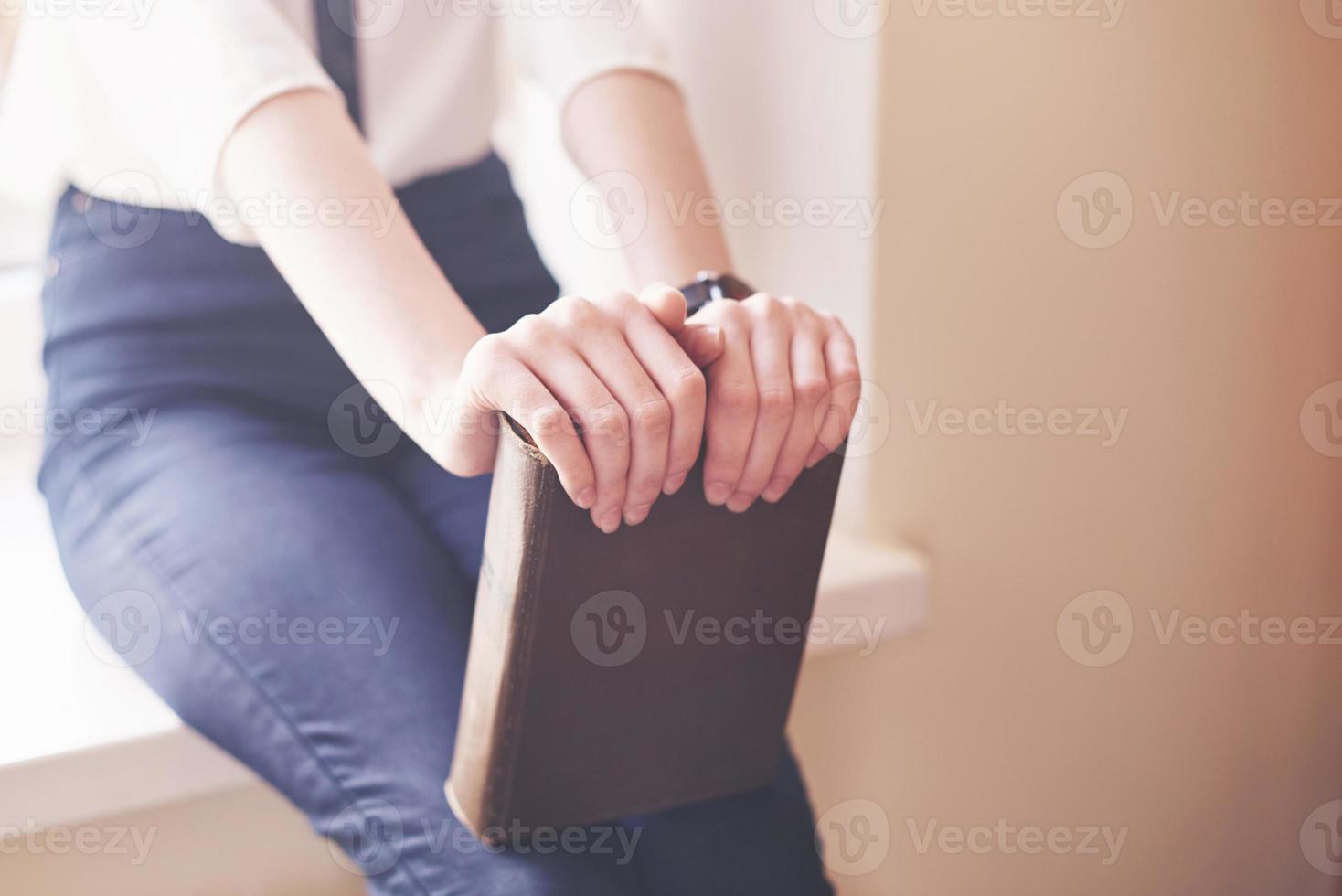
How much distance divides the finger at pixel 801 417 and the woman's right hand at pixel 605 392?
46 millimetres

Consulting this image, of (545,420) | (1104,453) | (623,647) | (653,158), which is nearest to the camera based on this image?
(545,420)

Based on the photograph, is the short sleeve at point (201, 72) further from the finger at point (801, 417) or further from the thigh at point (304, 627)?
the finger at point (801, 417)

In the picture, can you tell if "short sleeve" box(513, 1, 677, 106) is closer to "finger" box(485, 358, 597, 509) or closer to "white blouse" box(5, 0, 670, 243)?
"white blouse" box(5, 0, 670, 243)

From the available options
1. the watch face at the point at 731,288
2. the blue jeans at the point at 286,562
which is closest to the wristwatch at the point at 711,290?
the watch face at the point at 731,288

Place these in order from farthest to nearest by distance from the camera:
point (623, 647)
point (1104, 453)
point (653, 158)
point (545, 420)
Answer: point (1104, 453), point (653, 158), point (623, 647), point (545, 420)

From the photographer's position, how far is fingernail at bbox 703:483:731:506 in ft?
1.88

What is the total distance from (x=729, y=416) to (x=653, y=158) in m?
0.31

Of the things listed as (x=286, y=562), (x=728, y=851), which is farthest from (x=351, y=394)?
(x=728, y=851)

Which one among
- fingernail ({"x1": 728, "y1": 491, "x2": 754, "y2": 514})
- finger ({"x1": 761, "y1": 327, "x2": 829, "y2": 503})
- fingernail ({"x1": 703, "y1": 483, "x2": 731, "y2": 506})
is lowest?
fingernail ({"x1": 728, "y1": 491, "x2": 754, "y2": 514})

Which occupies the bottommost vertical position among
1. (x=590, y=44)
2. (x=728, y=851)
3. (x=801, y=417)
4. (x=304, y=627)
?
(x=728, y=851)

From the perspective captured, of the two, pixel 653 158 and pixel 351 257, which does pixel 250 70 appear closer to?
pixel 351 257

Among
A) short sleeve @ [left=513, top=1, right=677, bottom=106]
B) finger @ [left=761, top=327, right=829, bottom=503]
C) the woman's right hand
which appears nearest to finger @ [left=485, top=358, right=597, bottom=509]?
the woman's right hand

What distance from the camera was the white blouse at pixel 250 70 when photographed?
638 mm

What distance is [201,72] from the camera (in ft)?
2.07
